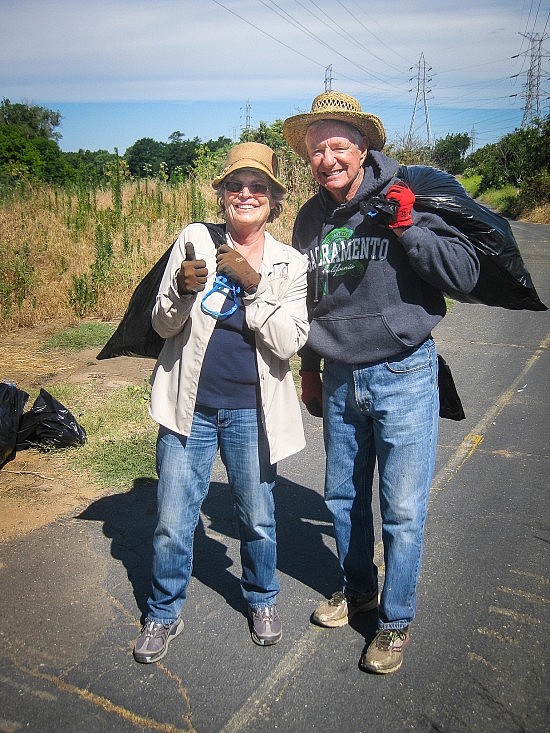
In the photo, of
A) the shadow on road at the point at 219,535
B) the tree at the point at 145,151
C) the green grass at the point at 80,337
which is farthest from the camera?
the tree at the point at 145,151

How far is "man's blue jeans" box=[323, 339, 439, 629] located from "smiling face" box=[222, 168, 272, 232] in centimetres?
72

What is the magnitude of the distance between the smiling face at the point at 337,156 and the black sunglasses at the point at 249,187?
0.85 ft

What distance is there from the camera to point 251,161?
2859mm

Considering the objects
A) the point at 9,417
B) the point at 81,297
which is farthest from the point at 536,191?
the point at 9,417

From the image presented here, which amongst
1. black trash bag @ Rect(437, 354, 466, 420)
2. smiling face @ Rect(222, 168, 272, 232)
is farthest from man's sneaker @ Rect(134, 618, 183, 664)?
smiling face @ Rect(222, 168, 272, 232)

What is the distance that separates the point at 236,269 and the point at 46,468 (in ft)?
9.00

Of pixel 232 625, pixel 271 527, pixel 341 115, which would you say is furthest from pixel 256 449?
pixel 341 115

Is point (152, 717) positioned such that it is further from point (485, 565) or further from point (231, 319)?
point (485, 565)

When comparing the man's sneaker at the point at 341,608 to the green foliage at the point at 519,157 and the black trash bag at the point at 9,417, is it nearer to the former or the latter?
the black trash bag at the point at 9,417

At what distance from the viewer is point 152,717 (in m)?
2.62

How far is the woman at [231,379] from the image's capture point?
2.82 m

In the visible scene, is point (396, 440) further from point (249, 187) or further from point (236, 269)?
point (249, 187)

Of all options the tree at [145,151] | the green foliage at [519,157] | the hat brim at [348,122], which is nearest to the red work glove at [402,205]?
the hat brim at [348,122]

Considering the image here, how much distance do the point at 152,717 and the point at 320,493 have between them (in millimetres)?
2292
